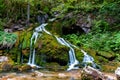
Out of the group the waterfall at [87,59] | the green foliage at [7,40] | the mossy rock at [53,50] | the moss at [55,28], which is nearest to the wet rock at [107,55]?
the waterfall at [87,59]

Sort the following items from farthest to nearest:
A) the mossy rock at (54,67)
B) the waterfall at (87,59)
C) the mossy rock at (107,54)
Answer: the mossy rock at (107,54) < the waterfall at (87,59) < the mossy rock at (54,67)

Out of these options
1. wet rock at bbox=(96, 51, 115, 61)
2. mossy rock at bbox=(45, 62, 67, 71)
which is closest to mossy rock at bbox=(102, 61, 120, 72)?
wet rock at bbox=(96, 51, 115, 61)

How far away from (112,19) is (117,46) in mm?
3509

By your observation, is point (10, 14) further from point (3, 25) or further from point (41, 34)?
point (41, 34)

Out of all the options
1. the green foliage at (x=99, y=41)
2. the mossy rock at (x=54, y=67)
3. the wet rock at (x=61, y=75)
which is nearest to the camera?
the wet rock at (x=61, y=75)

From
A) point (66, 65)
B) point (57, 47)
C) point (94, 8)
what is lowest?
point (66, 65)

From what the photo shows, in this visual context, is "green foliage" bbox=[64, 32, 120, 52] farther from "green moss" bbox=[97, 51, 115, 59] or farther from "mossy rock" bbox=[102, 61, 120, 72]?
"mossy rock" bbox=[102, 61, 120, 72]

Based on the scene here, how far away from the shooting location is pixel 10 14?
1802cm

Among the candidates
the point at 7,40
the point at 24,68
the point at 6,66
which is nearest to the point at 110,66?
the point at 24,68

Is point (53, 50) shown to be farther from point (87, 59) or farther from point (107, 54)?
point (107, 54)

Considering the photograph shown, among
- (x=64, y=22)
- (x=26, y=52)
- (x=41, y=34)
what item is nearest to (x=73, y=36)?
(x=64, y=22)

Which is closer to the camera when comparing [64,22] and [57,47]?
[57,47]

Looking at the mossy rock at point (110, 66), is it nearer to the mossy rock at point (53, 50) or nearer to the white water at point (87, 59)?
the white water at point (87, 59)

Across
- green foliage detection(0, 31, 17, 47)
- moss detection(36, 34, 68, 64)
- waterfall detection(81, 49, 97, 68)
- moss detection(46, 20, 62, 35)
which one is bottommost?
waterfall detection(81, 49, 97, 68)
